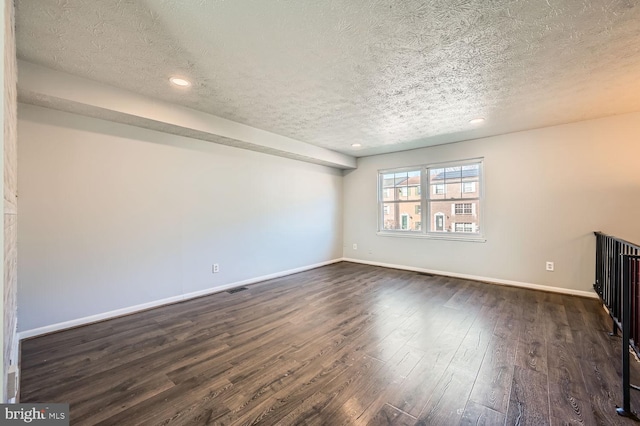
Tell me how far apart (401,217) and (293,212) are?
2.30 m

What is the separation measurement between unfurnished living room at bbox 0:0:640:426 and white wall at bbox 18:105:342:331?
0.02m

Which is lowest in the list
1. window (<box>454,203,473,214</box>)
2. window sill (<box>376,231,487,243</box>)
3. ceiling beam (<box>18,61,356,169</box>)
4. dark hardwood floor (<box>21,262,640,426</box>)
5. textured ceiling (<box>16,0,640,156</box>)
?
dark hardwood floor (<box>21,262,640,426</box>)

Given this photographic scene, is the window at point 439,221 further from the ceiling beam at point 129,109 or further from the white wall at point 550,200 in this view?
the ceiling beam at point 129,109

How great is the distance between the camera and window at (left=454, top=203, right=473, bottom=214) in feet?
15.3

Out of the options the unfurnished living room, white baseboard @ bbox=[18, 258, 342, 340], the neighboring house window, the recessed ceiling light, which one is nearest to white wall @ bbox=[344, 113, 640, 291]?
the unfurnished living room

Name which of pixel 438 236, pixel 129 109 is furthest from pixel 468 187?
pixel 129 109

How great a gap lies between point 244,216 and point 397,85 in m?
2.98

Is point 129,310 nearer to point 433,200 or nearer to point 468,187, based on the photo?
point 433,200

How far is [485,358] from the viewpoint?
2.16 meters

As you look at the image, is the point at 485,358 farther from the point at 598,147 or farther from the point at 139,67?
the point at 139,67

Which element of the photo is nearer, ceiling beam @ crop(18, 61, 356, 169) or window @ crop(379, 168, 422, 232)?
ceiling beam @ crop(18, 61, 356, 169)

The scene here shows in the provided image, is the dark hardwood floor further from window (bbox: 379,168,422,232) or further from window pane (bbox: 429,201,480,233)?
window (bbox: 379,168,422,232)

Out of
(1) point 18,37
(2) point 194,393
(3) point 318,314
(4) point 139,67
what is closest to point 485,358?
(3) point 318,314

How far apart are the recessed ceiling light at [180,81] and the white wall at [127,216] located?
104 cm
